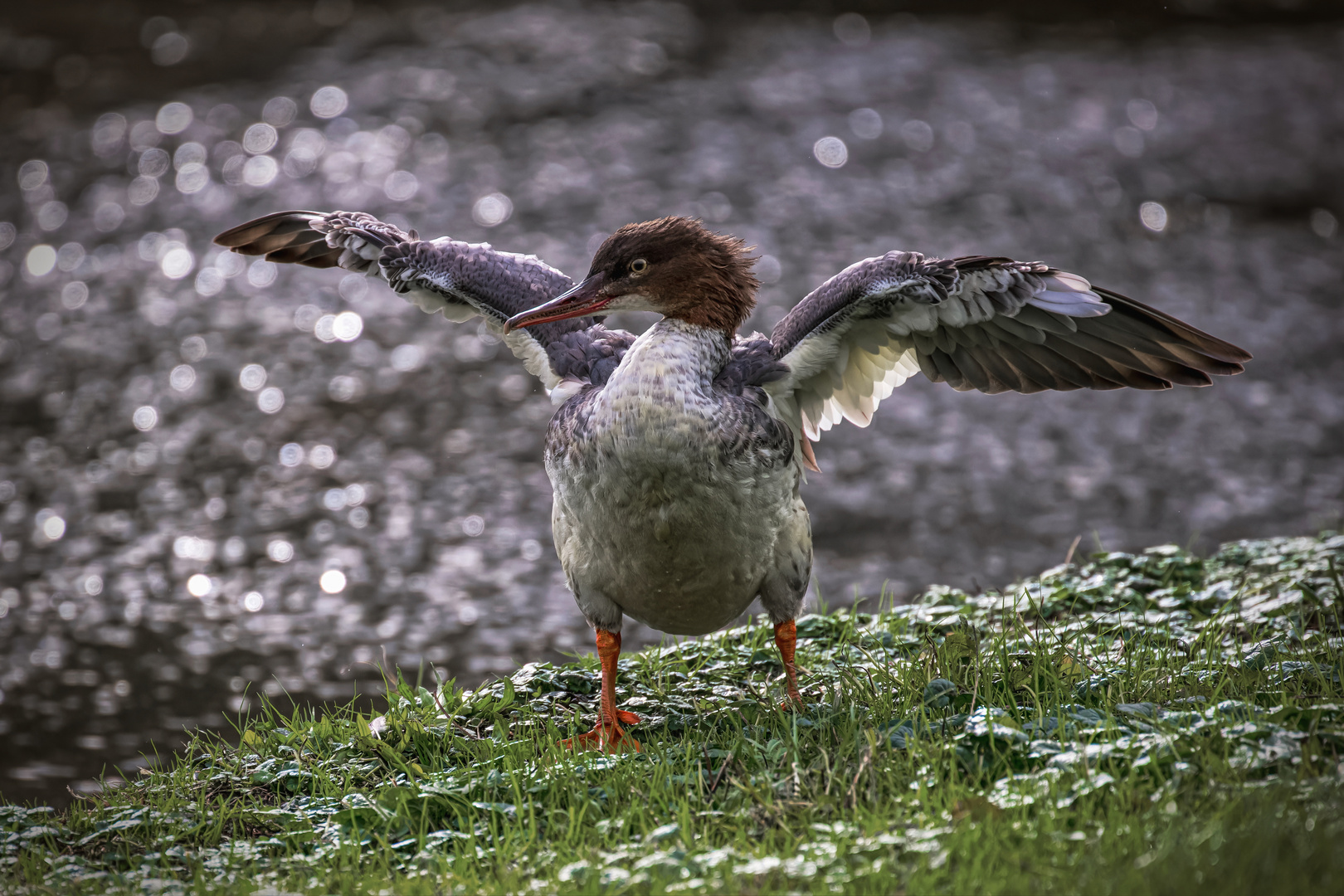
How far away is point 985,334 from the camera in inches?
198

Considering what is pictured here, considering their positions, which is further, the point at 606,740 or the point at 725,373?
the point at 725,373

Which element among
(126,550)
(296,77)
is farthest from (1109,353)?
(296,77)

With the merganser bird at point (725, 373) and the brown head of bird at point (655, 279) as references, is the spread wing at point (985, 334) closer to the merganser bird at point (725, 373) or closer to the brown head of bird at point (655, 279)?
the merganser bird at point (725, 373)

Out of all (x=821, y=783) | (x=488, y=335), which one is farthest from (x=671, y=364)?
(x=488, y=335)

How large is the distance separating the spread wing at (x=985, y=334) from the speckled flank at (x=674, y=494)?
18.4 inches

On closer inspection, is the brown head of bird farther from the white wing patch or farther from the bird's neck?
the white wing patch

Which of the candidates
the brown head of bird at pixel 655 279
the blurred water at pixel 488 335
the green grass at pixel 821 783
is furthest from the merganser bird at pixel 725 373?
the blurred water at pixel 488 335

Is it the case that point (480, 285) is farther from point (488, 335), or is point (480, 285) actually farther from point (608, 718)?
point (488, 335)

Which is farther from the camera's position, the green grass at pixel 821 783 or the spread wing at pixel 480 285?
the spread wing at pixel 480 285

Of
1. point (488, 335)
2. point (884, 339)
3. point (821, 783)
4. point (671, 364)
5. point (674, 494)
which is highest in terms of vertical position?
point (884, 339)

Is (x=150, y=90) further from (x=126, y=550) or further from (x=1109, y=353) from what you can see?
(x=1109, y=353)

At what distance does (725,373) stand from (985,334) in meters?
1.10

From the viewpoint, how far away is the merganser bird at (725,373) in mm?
4672

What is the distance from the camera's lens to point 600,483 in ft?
15.5
